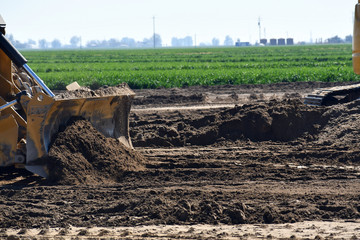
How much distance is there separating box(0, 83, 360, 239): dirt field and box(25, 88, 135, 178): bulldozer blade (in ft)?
1.40

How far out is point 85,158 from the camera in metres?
9.10

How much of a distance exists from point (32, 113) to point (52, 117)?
0.35 meters

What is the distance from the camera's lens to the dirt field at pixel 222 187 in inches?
260

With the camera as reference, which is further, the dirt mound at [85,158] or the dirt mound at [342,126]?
the dirt mound at [342,126]

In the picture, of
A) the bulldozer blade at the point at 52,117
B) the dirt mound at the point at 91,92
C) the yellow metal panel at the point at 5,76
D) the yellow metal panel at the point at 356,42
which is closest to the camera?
the bulldozer blade at the point at 52,117

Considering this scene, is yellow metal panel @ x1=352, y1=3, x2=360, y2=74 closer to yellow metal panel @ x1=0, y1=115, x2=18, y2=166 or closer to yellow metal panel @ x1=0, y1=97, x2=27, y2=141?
yellow metal panel @ x1=0, y1=97, x2=27, y2=141

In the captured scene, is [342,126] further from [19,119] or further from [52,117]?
[19,119]

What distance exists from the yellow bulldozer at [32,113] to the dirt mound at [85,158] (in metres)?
0.15

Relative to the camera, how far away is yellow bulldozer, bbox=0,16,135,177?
342 inches

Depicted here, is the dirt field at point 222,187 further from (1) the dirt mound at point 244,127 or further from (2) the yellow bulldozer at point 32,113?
(2) the yellow bulldozer at point 32,113

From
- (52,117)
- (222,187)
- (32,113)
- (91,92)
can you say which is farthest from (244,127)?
(32,113)

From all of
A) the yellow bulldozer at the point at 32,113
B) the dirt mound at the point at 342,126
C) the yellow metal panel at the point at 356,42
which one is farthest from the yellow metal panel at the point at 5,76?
the yellow metal panel at the point at 356,42

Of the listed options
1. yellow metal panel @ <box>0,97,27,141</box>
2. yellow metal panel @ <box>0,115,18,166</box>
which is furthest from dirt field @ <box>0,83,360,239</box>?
yellow metal panel @ <box>0,97,27,141</box>

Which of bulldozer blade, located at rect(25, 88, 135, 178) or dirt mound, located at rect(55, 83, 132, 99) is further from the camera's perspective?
dirt mound, located at rect(55, 83, 132, 99)
